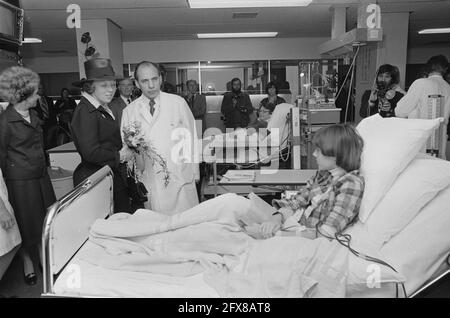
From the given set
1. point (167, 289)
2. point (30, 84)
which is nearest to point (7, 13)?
point (30, 84)

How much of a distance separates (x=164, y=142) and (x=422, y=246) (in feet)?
4.78

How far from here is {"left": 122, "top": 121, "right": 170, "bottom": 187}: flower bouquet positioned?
220cm

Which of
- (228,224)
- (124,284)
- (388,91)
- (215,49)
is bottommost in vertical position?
(124,284)

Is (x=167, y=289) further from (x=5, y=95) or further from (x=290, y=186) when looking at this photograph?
(x=5, y=95)

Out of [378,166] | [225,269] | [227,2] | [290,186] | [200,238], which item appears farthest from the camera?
[227,2]

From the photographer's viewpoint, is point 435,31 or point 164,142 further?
point 435,31

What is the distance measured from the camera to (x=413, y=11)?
5840 mm

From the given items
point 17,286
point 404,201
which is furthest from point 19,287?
point 404,201

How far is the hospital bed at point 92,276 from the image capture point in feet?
4.31

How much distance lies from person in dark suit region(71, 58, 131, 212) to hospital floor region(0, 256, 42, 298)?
68 centimetres

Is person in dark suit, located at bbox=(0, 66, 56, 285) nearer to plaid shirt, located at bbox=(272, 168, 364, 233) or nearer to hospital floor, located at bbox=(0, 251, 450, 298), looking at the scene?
hospital floor, located at bbox=(0, 251, 450, 298)

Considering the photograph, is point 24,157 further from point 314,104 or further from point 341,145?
point 314,104

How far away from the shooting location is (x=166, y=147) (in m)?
2.33
